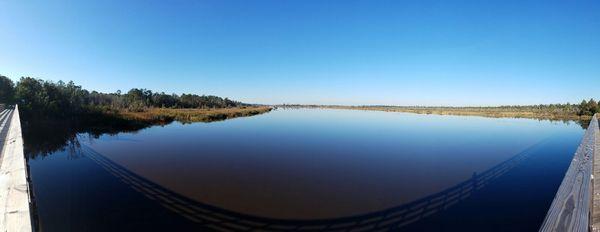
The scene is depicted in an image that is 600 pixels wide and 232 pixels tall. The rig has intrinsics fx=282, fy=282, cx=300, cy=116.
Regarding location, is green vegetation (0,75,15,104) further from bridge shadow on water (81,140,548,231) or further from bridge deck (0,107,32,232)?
bridge deck (0,107,32,232)

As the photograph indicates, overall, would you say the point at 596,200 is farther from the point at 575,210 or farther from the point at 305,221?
the point at 305,221

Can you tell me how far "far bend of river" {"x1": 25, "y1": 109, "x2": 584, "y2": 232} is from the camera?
7086mm

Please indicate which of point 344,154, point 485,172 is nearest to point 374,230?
point 485,172

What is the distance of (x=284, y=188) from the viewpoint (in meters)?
9.98

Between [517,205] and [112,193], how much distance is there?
41.0 ft

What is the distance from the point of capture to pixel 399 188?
10148 mm

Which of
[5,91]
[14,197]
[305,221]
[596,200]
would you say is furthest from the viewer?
[5,91]

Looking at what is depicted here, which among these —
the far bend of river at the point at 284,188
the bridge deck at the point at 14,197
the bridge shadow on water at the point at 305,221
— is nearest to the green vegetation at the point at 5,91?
the far bend of river at the point at 284,188

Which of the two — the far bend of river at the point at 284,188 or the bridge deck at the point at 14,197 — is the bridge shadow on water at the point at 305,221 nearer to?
the far bend of river at the point at 284,188

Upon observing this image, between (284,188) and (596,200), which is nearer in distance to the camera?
(596,200)

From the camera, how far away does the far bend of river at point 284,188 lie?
7.09m

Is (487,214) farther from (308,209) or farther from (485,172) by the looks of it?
(485,172)

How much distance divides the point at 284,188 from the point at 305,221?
9.54ft

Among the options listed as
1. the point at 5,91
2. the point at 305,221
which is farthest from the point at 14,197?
the point at 5,91
